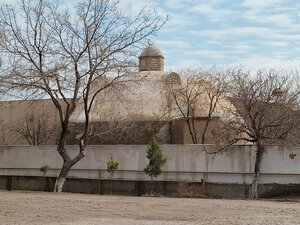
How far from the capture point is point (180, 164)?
2697 centimetres

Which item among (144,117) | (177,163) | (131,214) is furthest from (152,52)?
(131,214)

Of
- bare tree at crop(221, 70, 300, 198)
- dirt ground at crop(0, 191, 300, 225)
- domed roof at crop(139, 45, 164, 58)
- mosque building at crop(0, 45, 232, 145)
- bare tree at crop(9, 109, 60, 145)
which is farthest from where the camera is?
domed roof at crop(139, 45, 164, 58)

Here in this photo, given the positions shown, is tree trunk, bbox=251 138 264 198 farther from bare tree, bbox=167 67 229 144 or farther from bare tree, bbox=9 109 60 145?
bare tree, bbox=9 109 60 145

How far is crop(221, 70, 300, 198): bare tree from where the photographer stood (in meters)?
23.4

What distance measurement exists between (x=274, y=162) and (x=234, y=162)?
2.01 metres

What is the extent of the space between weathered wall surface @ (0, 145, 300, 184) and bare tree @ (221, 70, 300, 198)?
1.80ft

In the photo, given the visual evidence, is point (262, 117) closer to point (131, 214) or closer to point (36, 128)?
point (131, 214)

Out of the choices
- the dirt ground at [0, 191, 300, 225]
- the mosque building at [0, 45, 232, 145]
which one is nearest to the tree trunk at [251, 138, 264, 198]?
the dirt ground at [0, 191, 300, 225]

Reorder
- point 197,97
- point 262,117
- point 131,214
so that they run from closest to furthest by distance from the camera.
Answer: point 131,214 < point 262,117 < point 197,97

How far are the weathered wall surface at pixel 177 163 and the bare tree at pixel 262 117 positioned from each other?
0.55 meters

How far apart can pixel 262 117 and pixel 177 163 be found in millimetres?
5622

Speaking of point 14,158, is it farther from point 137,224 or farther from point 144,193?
point 137,224

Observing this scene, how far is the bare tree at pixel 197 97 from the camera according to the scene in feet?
118

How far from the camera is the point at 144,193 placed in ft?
84.7
